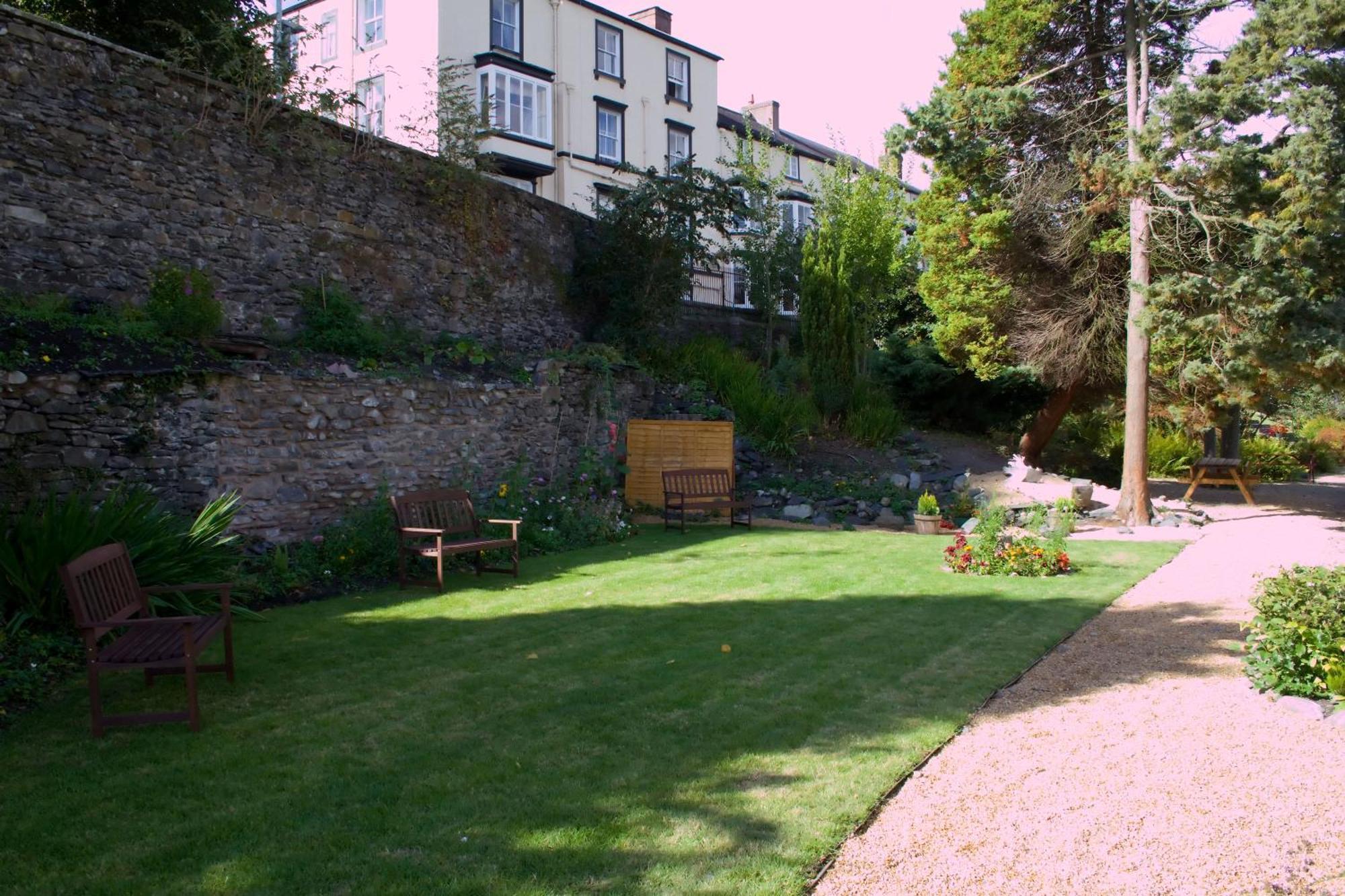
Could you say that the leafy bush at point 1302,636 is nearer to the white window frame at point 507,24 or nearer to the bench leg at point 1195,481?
the bench leg at point 1195,481

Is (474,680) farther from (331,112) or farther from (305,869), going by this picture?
(331,112)

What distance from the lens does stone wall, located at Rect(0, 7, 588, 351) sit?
27.3 feet

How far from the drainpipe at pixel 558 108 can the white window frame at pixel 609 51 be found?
1.32 m

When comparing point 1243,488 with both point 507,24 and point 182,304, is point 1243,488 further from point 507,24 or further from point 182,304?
point 507,24

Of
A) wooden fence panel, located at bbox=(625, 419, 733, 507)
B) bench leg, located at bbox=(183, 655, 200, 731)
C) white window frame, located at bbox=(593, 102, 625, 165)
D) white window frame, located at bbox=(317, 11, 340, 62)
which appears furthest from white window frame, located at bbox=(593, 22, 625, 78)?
bench leg, located at bbox=(183, 655, 200, 731)

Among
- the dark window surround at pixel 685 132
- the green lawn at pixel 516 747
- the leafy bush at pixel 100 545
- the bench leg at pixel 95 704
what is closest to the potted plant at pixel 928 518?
the green lawn at pixel 516 747

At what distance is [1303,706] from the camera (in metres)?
5.06

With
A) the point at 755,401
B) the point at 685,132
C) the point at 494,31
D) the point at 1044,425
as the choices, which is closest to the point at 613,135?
the point at 685,132

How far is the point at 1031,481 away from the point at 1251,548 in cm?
481

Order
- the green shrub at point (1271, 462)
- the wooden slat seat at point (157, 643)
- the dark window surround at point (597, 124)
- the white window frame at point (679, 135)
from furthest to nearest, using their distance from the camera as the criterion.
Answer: the white window frame at point (679, 135)
the dark window surround at point (597, 124)
the green shrub at point (1271, 462)
the wooden slat seat at point (157, 643)

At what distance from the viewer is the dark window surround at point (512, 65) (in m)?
22.0

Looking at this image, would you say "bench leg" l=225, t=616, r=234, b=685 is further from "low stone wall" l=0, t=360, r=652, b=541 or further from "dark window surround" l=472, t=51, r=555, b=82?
"dark window surround" l=472, t=51, r=555, b=82

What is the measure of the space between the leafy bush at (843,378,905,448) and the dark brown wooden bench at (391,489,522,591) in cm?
924

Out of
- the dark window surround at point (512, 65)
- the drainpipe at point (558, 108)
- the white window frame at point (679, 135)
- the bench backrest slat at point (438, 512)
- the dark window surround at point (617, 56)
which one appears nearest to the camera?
the bench backrest slat at point (438, 512)
